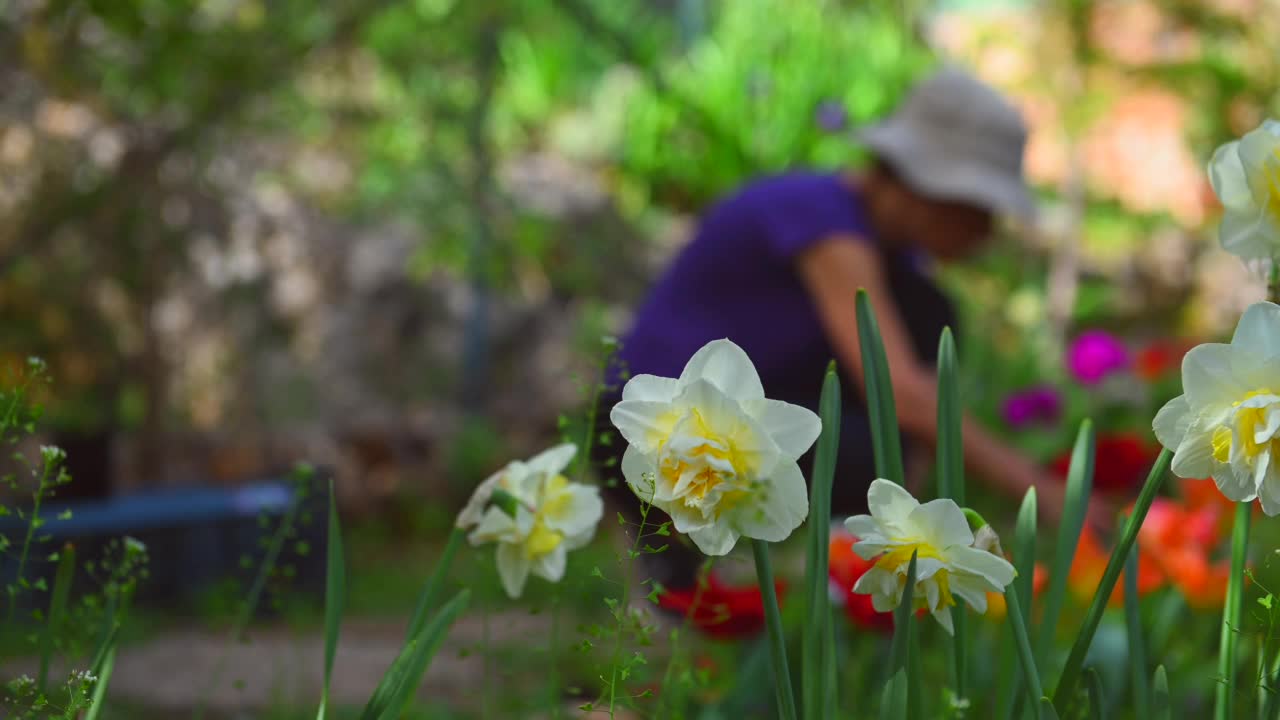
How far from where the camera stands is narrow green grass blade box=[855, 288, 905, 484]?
727mm

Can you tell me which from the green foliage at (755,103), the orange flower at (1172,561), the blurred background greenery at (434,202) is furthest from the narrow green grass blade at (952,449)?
the green foliage at (755,103)

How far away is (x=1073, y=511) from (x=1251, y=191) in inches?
8.3

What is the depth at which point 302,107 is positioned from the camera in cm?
330

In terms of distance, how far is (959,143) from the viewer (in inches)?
81.6

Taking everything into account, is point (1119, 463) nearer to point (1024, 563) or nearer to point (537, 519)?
point (1024, 563)

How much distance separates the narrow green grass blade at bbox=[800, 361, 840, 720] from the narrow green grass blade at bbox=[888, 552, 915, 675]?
0.14 ft

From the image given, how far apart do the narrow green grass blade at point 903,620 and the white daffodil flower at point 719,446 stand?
6 cm

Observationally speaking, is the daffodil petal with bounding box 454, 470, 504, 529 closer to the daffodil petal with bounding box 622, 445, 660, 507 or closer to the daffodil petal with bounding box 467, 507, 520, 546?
the daffodil petal with bounding box 467, 507, 520, 546

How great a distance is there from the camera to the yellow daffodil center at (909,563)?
62 cm

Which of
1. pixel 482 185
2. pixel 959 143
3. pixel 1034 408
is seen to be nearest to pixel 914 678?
pixel 959 143

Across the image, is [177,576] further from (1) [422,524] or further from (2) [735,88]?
(2) [735,88]

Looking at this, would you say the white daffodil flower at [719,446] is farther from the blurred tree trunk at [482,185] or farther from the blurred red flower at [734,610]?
the blurred tree trunk at [482,185]

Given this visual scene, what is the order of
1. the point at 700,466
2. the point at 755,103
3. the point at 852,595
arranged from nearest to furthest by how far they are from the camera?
1. the point at 700,466
2. the point at 852,595
3. the point at 755,103

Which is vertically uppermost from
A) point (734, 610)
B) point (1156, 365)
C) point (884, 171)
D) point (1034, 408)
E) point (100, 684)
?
point (1156, 365)
